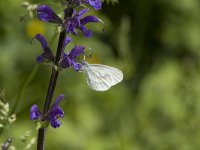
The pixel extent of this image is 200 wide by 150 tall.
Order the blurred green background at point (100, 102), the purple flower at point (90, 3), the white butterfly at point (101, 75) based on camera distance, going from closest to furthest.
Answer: the purple flower at point (90, 3), the white butterfly at point (101, 75), the blurred green background at point (100, 102)

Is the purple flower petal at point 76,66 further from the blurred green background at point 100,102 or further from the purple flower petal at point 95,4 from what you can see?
the blurred green background at point 100,102

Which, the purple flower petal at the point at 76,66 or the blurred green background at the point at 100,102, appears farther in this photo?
the blurred green background at the point at 100,102

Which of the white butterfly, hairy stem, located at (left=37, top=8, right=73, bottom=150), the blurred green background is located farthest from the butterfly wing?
the blurred green background

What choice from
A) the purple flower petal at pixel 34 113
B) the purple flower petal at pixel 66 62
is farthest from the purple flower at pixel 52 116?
the purple flower petal at pixel 66 62

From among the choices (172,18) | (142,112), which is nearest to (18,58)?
(142,112)

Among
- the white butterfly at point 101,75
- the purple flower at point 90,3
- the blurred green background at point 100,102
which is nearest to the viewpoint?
the purple flower at point 90,3

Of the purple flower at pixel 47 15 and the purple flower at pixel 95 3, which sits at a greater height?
the purple flower at pixel 47 15
